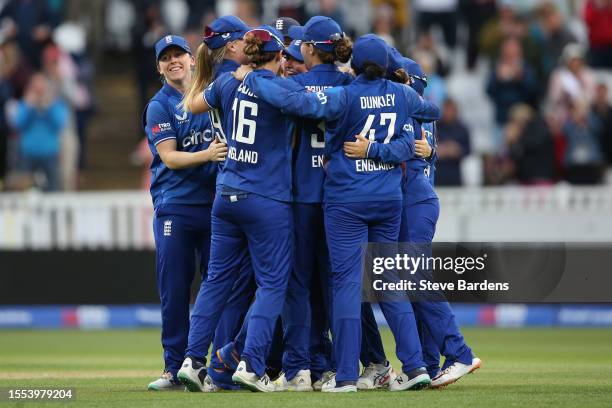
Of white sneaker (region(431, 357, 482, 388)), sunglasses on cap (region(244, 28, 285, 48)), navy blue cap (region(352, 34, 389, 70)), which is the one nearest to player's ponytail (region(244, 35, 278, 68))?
sunglasses on cap (region(244, 28, 285, 48))

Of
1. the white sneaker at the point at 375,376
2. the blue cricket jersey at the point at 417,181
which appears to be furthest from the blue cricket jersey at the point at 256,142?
the white sneaker at the point at 375,376

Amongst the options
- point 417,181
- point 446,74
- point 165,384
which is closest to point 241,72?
point 417,181

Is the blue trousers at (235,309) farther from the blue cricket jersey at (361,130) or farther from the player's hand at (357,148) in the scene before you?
the player's hand at (357,148)

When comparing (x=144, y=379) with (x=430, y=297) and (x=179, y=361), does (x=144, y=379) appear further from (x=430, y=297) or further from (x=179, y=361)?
(x=430, y=297)

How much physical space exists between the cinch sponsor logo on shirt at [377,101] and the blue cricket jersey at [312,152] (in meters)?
0.36

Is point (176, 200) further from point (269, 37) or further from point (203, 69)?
point (269, 37)

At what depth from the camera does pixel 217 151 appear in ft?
36.2

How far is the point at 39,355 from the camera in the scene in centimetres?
1609

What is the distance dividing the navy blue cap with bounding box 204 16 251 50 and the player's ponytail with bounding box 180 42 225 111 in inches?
2.1

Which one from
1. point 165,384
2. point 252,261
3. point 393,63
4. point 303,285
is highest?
point 393,63

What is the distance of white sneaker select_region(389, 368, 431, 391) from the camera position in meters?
10.7

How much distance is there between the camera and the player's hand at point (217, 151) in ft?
36.1

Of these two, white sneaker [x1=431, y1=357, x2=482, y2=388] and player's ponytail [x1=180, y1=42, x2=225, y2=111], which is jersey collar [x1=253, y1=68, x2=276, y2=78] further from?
white sneaker [x1=431, y1=357, x2=482, y2=388]

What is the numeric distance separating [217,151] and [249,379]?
1800 mm
